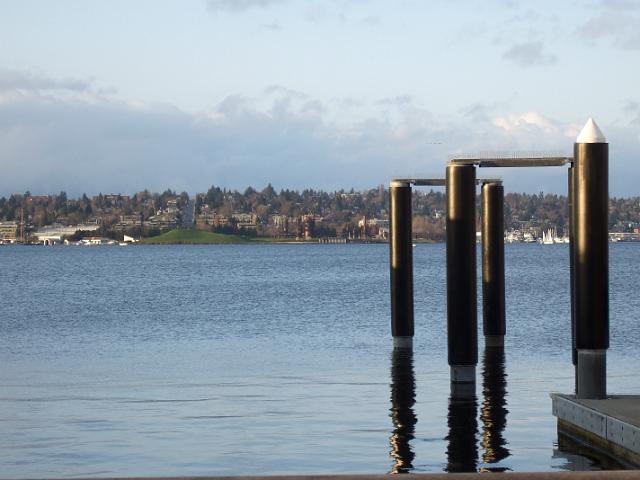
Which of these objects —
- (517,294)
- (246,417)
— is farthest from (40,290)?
(246,417)

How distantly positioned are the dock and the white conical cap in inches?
180

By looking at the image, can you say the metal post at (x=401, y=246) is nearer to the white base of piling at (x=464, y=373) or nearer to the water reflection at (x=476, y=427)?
the water reflection at (x=476, y=427)

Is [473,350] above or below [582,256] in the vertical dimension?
below

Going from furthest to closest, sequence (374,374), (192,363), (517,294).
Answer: (517,294)
(192,363)
(374,374)

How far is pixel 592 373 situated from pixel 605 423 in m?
1.98

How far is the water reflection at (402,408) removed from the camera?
21.4 metres

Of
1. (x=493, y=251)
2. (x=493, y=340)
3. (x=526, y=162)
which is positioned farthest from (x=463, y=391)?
(x=493, y=340)

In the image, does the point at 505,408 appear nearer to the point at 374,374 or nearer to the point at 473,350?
the point at 473,350

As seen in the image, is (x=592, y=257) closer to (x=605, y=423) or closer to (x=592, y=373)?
(x=592, y=373)

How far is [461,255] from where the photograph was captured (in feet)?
87.6

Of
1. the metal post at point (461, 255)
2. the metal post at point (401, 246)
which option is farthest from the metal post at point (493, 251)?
the metal post at point (461, 255)

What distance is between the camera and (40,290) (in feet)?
353

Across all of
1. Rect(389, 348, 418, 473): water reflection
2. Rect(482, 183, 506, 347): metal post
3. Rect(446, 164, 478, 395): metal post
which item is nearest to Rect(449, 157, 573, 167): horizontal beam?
Rect(446, 164, 478, 395): metal post

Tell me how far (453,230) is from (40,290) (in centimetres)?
8538
